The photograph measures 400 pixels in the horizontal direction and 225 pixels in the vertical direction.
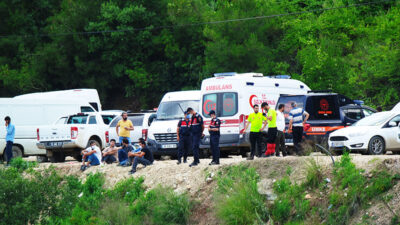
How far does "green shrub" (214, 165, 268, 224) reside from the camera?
1558 centimetres

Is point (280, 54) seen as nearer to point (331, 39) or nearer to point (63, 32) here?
point (331, 39)

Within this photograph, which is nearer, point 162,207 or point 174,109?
point 162,207

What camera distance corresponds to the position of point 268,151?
735 inches

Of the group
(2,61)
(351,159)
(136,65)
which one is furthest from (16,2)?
(351,159)

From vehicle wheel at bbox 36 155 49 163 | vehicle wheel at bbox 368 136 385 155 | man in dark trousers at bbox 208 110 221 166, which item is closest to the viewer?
man in dark trousers at bbox 208 110 221 166

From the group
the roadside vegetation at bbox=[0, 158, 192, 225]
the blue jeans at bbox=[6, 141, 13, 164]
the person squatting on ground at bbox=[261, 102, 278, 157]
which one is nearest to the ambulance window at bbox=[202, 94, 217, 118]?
the roadside vegetation at bbox=[0, 158, 192, 225]

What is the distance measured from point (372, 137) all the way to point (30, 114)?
14.9m

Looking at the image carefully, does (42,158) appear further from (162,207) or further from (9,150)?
(162,207)

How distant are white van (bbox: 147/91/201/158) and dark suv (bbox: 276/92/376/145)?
3.64 metres

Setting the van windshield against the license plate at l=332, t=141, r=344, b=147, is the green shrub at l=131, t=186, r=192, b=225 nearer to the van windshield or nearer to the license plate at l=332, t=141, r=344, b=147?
the license plate at l=332, t=141, r=344, b=147

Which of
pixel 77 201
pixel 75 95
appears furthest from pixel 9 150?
pixel 75 95

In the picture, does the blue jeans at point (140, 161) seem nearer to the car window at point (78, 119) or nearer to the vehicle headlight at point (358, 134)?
the vehicle headlight at point (358, 134)

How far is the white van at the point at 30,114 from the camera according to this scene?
88.5 feet

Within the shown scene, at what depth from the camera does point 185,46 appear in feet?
160
